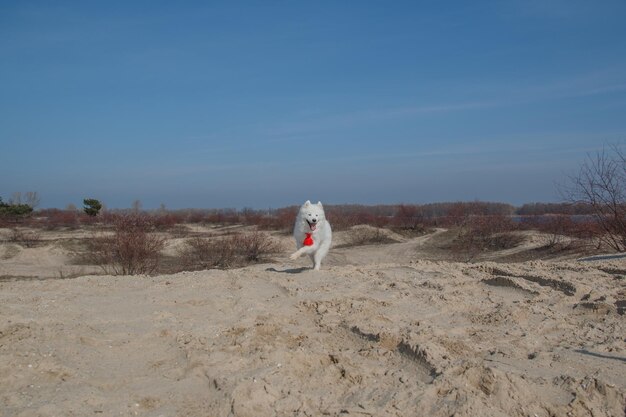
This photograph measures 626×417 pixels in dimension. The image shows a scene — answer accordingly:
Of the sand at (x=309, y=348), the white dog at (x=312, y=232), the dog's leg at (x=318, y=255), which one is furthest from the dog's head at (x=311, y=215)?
the sand at (x=309, y=348)

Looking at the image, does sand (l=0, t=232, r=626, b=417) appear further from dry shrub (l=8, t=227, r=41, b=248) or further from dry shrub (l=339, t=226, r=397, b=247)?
dry shrub (l=339, t=226, r=397, b=247)

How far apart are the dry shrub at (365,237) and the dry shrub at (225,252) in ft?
26.1

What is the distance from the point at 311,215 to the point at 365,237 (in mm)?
17573

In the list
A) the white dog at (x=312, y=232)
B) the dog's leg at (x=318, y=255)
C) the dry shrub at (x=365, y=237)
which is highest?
the white dog at (x=312, y=232)

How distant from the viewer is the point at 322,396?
3.39 metres

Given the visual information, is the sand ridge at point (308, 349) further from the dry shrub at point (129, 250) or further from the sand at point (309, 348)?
the dry shrub at point (129, 250)

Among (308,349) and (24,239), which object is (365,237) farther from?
(308,349)

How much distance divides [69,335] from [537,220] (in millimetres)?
23071

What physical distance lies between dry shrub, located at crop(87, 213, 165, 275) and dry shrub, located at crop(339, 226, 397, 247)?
44.3 feet

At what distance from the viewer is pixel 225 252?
48.2ft

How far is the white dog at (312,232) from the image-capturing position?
26.0 feet

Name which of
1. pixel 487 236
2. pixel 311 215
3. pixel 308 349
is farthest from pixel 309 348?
pixel 487 236

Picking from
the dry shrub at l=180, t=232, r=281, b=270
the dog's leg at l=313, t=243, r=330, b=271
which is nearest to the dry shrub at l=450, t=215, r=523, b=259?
the dry shrub at l=180, t=232, r=281, b=270

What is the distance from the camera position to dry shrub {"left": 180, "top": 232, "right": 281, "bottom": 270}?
47.5 feet
